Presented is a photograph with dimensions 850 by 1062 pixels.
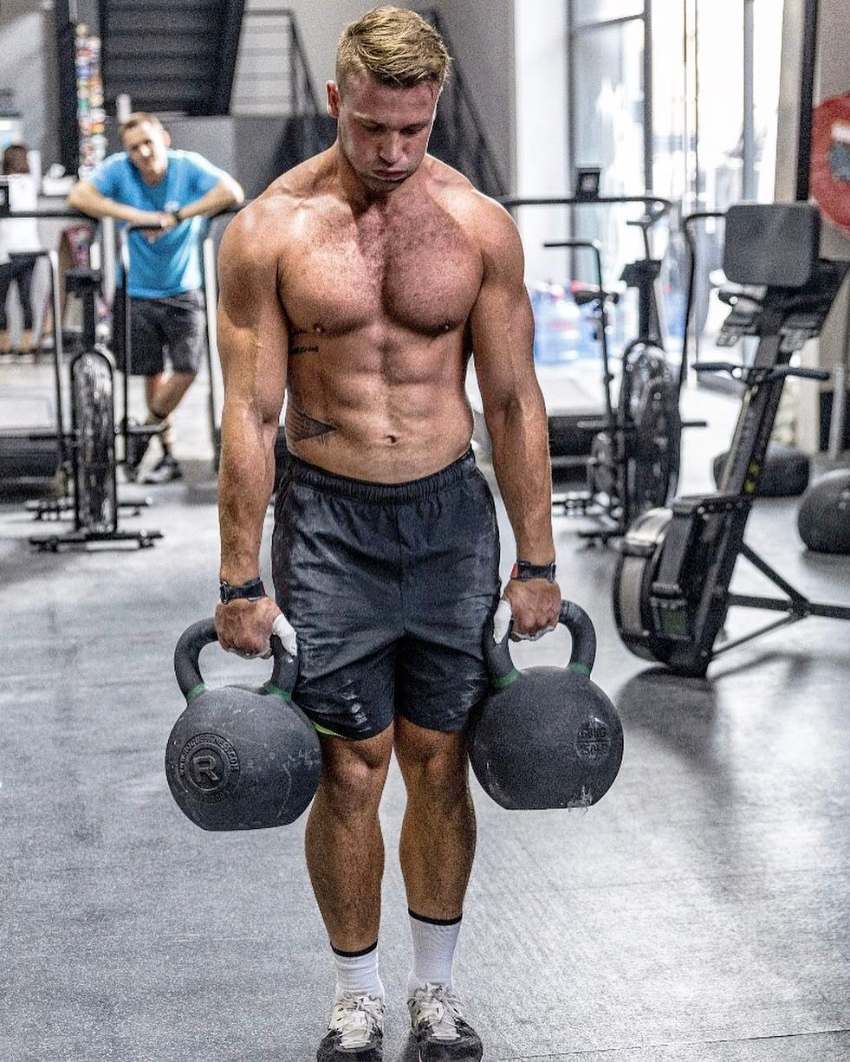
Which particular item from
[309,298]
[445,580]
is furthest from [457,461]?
[309,298]

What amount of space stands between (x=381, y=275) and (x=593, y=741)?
0.68 m

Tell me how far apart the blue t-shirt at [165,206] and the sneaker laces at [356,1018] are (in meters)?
5.02

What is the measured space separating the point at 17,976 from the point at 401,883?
0.71 m

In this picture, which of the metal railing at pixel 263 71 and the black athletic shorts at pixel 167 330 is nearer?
the black athletic shorts at pixel 167 330

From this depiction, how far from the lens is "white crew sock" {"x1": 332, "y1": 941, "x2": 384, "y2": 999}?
2.28 metres

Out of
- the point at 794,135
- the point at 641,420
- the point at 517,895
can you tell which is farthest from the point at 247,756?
the point at 794,135

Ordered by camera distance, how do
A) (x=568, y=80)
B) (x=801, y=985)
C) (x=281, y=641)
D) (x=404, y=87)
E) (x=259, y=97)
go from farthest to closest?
(x=259, y=97), (x=568, y=80), (x=801, y=985), (x=281, y=641), (x=404, y=87)

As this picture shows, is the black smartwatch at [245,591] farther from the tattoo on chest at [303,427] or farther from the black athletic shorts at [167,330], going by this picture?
the black athletic shorts at [167,330]

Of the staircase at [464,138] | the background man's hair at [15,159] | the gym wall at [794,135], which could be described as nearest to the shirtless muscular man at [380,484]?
the gym wall at [794,135]

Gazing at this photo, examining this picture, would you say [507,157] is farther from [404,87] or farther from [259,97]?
[404,87]

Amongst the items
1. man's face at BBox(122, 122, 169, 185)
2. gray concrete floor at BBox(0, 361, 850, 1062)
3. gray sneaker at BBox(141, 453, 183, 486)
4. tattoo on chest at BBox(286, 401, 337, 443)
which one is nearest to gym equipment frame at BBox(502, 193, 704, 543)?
gray concrete floor at BBox(0, 361, 850, 1062)

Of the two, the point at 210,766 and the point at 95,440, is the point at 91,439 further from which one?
the point at 210,766

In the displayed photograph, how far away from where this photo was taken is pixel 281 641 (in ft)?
7.02

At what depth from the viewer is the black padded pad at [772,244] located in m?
4.10
